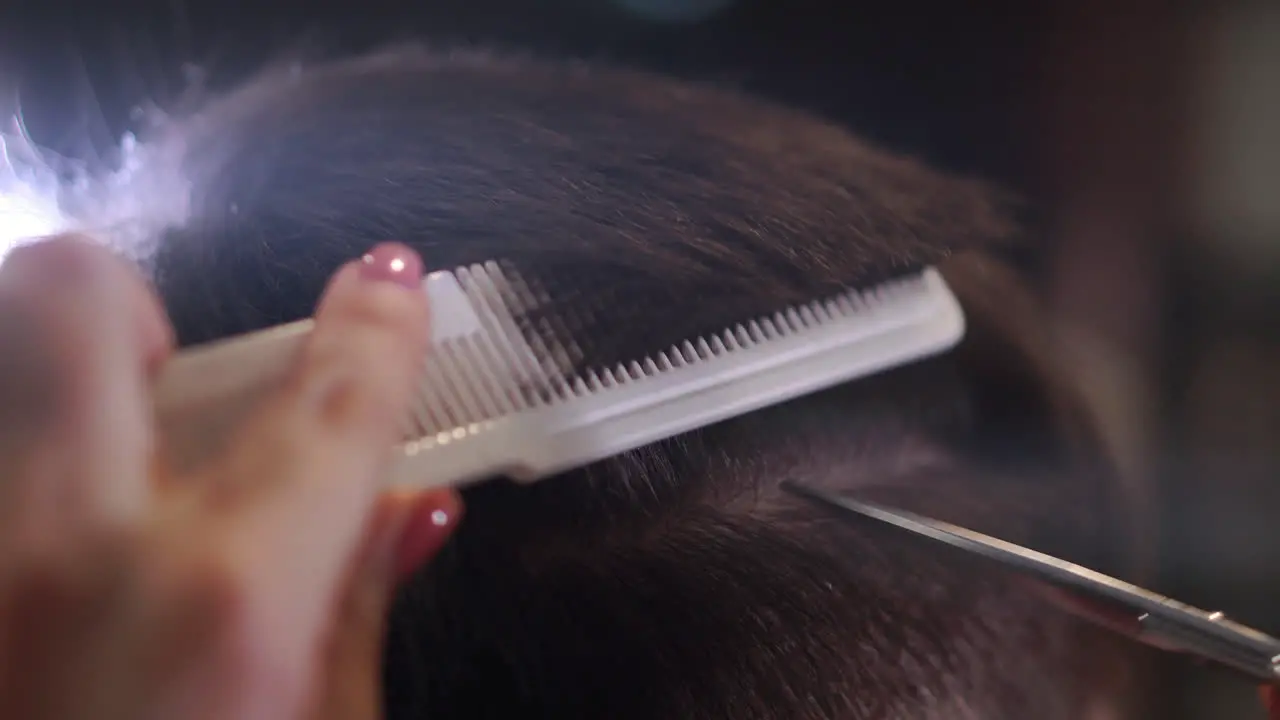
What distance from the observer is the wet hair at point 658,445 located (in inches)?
19.5

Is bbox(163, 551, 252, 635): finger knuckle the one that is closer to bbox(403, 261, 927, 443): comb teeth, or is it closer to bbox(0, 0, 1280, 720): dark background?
bbox(403, 261, 927, 443): comb teeth

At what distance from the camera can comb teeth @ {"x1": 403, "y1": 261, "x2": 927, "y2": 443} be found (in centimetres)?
47

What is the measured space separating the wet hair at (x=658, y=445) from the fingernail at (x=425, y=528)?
58 millimetres

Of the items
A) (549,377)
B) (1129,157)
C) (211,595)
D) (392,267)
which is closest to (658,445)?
(549,377)

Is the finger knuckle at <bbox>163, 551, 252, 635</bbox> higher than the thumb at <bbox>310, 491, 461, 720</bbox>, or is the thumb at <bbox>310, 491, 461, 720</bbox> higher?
the thumb at <bbox>310, 491, 461, 720</bbox>

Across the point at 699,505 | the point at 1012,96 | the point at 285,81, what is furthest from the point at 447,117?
the point at 1012,96

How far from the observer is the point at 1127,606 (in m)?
0.52

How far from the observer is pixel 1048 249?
2.73ft

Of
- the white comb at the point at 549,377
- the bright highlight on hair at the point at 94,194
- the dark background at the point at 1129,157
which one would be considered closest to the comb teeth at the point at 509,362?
the white comb at the point at 549,377

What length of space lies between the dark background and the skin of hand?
519 mm

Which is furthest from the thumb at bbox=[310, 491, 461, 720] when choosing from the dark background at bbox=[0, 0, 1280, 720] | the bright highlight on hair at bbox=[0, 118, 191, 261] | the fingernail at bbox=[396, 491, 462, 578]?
the dark background at bbox=[0, 0, 1280, 720]

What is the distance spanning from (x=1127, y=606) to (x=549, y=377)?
0.31m

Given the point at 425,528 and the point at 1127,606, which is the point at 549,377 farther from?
the point at 1127,606

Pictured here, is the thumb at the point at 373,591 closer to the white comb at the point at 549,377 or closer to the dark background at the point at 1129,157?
the white comb at the point at 549,377
